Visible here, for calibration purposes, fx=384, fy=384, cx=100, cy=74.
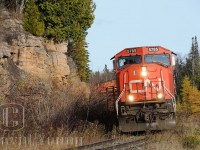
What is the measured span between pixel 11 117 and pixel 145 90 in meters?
5.87

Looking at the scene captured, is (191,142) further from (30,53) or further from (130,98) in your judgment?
(30,53)

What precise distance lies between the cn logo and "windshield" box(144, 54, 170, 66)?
5.99 m

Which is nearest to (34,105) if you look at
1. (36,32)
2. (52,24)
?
(36,32)

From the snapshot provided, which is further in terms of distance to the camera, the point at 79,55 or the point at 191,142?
the point at 79,55

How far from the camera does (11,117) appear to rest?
12.9 meters

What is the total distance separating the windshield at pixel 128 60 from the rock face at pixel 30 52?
23.0 feet

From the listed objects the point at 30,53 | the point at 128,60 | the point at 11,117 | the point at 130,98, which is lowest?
the point at 11,117

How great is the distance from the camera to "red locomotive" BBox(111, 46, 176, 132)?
15742 millimetres

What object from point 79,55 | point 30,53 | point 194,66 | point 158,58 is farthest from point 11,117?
point 194,66

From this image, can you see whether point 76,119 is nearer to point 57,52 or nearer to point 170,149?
point 170,149

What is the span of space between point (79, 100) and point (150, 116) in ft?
18.9

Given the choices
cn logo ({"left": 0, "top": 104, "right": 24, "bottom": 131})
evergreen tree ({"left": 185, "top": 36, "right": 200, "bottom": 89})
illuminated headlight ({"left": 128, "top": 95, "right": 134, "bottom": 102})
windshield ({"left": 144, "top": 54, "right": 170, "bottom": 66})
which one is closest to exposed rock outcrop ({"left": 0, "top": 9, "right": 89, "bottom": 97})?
cn logo ({"left": 0, "top": 104, "right": 24, "bottom": 131})

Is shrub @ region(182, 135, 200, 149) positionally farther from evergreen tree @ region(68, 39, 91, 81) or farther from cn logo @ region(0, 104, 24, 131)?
evergreen tree @ region(68, 39, 91, 81)

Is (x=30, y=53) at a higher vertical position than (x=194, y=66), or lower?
lower
